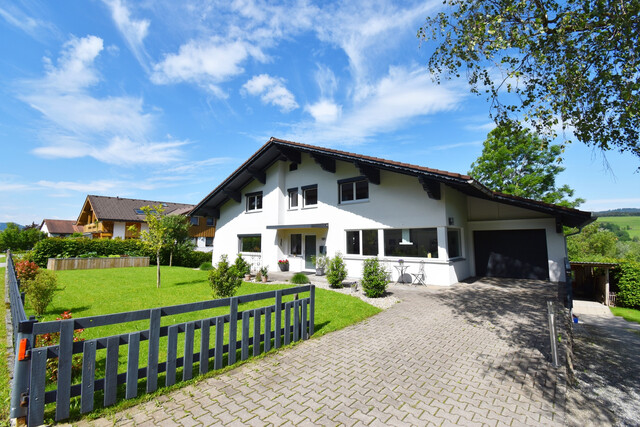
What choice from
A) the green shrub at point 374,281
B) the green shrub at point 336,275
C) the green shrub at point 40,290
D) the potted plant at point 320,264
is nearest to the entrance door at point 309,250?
the potted plant at point 320,264

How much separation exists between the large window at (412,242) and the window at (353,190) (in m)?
2.26

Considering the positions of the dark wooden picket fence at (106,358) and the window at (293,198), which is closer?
the dark wooden picket fence at (106,358)

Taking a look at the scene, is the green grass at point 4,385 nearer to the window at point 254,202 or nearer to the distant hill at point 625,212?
the window at point 254,202

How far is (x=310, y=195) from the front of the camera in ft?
55.4

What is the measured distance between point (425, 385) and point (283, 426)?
2.13 meters

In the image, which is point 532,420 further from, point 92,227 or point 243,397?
point 92,227

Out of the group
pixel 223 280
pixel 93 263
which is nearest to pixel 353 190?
pixel 223 280

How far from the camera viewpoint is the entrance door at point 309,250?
1684 centimetres

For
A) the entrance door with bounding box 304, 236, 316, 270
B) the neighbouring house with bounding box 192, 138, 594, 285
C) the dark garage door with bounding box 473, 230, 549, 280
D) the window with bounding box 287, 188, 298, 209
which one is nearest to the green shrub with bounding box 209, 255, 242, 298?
the neighbouring house with bounding box 192, 138, 594, 285

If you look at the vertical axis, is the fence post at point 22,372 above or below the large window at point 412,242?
below

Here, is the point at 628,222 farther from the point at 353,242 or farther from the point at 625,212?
the point at 353,242

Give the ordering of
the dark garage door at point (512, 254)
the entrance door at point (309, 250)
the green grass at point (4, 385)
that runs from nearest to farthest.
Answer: the green grass at point (4, 385) → the dark garage door at point (512, 254) → the entrance door at point (309, 250)

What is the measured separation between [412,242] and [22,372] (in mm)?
12218

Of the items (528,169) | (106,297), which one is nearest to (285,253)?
(106,297)
